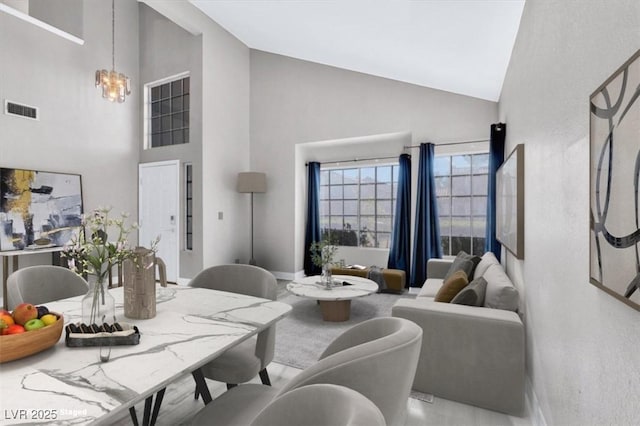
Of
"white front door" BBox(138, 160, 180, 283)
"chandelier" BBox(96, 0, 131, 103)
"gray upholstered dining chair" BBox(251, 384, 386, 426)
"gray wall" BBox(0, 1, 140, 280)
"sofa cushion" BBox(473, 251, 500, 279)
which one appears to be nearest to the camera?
"gray upholstered dining chair" BBox(251, 384, 386, 426)

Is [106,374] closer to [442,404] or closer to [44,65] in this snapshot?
[442,404]

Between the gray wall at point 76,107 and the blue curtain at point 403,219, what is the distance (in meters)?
4.47

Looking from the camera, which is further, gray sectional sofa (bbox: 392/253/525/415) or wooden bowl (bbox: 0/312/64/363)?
gray sectional sofa (bbox: 392/253/525/415)

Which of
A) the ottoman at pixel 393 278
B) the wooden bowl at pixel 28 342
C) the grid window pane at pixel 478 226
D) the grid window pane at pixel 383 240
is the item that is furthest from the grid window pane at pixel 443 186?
the wooden bowl at pixel 28 342

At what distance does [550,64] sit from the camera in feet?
4.86

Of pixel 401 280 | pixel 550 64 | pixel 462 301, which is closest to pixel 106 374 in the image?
pixel 462 301

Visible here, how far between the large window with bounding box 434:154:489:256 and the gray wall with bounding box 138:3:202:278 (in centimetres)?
366

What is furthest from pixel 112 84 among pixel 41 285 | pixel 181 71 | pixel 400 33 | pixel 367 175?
pixel 367 175

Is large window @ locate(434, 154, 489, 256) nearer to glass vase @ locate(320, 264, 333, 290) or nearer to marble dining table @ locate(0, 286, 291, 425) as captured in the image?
glass vase @ locate(320, 264, 333, 290)

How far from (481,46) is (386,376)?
275 centimetres

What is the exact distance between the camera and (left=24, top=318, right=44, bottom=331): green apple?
1004mm

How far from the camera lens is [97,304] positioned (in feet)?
3.88

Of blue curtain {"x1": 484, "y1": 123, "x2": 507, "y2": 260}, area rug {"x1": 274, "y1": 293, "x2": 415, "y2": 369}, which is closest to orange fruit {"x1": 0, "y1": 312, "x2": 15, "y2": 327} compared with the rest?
area rug {"x1": 274, "y1": 293, "x2": 415, "y2": 369}

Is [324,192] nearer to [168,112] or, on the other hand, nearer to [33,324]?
[168,112]
